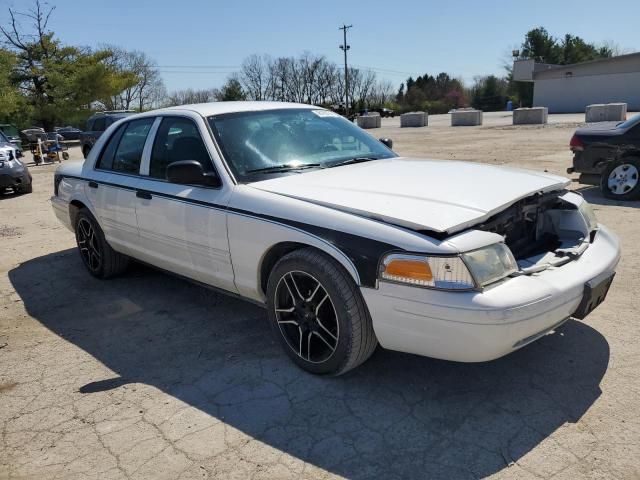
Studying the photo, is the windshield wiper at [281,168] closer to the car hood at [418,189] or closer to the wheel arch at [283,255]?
the car hood at [418,189]

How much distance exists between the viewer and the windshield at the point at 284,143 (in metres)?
3.67

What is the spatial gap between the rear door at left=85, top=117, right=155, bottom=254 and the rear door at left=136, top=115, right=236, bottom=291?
163 mm

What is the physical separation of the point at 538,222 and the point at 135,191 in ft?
9.96

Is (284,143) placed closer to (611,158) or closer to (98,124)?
(611,158)

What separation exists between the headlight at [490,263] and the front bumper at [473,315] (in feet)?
0.17

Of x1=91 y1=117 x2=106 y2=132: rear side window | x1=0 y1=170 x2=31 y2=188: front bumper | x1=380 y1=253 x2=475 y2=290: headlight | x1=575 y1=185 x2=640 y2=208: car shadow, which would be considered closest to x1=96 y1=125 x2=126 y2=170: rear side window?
x1=380 y1=253 x2=475 y2=290: headlight

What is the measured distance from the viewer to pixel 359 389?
3.12 metres

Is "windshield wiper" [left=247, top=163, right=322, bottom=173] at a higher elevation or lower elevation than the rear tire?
higher

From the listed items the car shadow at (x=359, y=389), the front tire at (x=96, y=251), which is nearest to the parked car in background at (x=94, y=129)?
the front tire at (x=96, y=251)

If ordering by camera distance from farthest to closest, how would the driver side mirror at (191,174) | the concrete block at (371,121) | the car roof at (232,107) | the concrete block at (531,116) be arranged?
the concrete block at (371,121) < the concrete block at (531,116) < the car roof at (232,107) < the driver side mirror at (191,174)

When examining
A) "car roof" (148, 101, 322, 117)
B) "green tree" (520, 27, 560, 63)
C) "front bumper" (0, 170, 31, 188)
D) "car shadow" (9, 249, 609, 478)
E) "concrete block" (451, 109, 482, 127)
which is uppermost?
"green tree" (520, 27, 560, 63)

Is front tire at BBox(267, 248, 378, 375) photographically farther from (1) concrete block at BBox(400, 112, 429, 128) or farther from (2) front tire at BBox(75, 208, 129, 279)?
(1) concrete block at BBox(400, 112, 429, 128)

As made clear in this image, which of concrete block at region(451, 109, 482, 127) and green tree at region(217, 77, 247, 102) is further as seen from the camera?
green tree at region(217, 77, 247, 102)

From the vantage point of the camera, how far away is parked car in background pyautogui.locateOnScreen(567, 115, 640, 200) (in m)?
7.92
